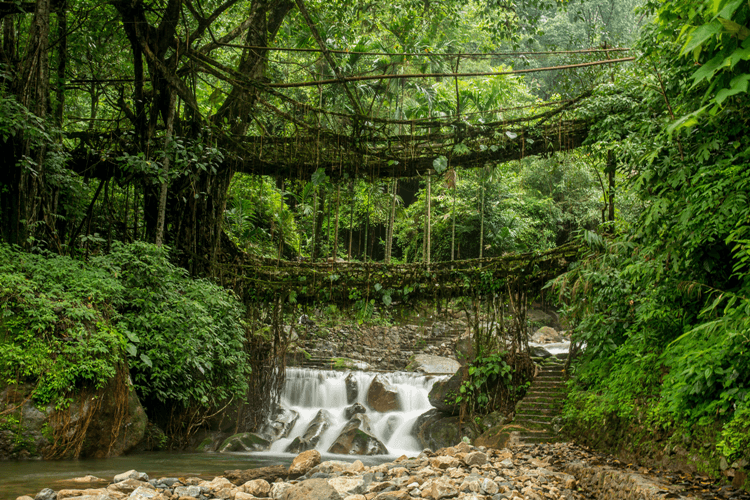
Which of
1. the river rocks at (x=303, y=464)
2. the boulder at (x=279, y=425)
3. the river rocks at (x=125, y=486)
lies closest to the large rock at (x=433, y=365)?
the boulder at (x=279, y=425)

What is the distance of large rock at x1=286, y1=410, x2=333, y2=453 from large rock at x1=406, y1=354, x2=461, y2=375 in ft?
15.6

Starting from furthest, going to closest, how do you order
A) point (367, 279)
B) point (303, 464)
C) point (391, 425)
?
point (391, 425) < point (367, 279) < point (303, 464)

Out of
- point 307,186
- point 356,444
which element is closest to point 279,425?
point 356,444

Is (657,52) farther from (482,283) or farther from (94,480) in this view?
(94,480)

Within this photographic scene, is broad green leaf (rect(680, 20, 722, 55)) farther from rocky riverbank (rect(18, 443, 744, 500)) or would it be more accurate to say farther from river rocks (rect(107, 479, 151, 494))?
river rocks (rect(107, 479, 151, 494))

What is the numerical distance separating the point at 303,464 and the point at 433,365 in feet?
37.6

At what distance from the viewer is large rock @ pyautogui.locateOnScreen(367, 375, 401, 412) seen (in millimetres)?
12688

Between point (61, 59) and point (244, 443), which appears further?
point (244, 443)

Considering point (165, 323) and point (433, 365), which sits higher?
point (165, 323)

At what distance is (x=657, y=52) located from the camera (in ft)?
19.4

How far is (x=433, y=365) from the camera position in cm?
1644

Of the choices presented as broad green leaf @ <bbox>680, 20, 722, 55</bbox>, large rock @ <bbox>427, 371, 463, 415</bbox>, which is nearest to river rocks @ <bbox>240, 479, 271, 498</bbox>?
broad green leaf @ <bbox>680, 20, 722, 55</bbox>

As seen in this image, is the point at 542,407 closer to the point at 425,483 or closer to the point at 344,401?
the point at 425,483

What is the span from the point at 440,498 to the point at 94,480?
2989mm
